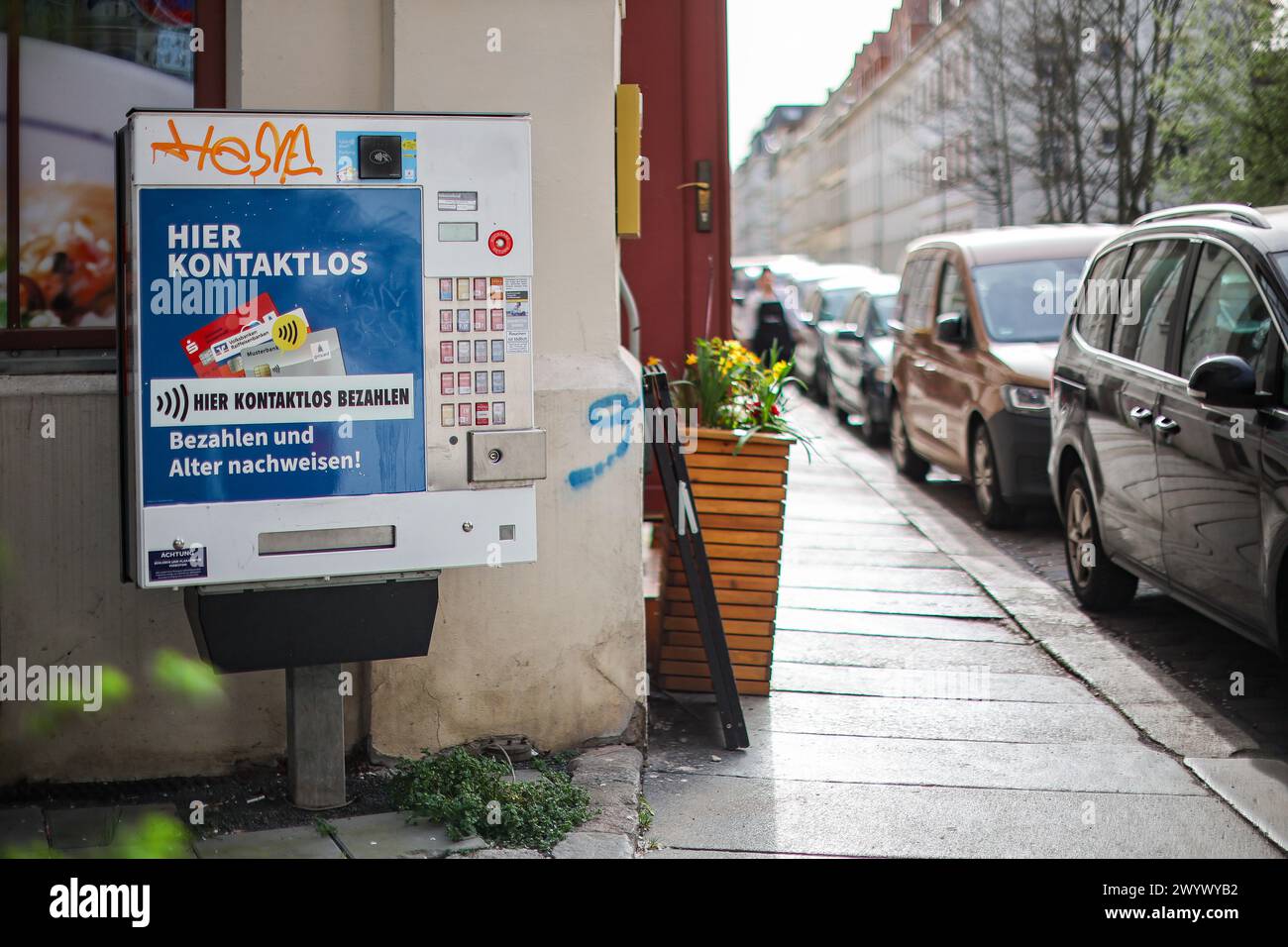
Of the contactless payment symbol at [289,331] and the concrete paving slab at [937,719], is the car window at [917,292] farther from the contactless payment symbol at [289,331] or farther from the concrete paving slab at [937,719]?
the contactless payment symbol at [289,331]

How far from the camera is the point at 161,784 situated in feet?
16.4

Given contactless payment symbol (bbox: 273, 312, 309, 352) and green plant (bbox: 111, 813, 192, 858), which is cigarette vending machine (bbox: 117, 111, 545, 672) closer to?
contactless payment symbol (bbox: 273, 312, 309, 352)

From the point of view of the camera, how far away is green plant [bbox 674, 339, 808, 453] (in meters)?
6.20

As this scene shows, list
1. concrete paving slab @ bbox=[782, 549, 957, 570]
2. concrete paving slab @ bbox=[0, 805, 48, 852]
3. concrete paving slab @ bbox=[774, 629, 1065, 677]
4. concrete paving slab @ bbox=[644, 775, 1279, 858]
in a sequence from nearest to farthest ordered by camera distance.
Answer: concrete paving slab @ bbox=[0, 805, 48, 852], concrete paving slab @ bbox=[644, 775, 1279, 858], concrete paving slab @ bbox=[774, 629, 1065, 677], concrete paving slab @ bbox=[782, 549, 957, 570]

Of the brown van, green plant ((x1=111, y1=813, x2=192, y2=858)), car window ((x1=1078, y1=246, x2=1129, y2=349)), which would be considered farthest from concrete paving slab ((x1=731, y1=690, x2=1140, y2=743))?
the brown van

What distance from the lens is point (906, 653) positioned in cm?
723

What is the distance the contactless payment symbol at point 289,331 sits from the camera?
4160mm

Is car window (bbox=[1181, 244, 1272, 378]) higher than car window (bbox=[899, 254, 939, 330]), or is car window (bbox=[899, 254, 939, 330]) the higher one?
car window (bbox=[899, 254, 939, 330])

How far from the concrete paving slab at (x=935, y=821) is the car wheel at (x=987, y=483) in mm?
5551

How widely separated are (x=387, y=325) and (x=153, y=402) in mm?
664

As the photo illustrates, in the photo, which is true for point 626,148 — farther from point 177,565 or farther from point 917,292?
point 917,292

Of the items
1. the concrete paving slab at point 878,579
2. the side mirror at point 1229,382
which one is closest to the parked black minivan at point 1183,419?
the side mirror at point 1229,382

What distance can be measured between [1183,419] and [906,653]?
66.8 inches

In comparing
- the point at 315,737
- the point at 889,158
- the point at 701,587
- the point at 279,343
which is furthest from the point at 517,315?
the point at 889,158
